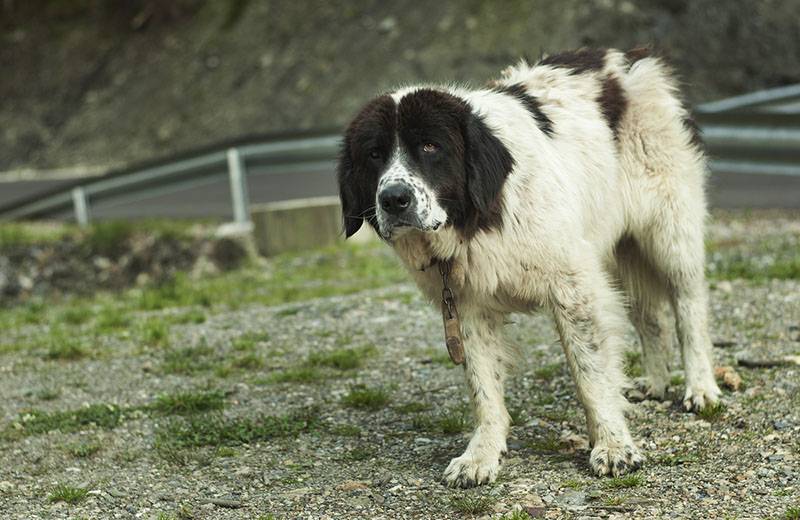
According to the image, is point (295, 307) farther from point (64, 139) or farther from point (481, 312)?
point (64, 139)

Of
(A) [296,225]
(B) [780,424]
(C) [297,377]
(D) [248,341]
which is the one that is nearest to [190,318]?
(D) [248,341]

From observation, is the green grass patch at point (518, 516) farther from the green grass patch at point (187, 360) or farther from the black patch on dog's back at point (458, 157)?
the green grass patch at point (187, 360)

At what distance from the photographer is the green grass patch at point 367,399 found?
6.20m

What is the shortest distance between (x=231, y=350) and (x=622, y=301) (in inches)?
126

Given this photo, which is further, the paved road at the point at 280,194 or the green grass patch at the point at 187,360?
the paved road at the point at 280,194

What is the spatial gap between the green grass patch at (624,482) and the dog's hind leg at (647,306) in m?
1.37

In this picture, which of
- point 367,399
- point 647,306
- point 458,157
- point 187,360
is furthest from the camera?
point 187,360

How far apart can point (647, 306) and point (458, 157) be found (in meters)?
1.94

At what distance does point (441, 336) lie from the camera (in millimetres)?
7590

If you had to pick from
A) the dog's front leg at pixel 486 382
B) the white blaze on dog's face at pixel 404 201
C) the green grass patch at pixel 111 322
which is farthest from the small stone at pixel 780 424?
the green grass patch at pixel 111 322

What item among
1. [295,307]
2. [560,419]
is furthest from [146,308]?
[560,419]

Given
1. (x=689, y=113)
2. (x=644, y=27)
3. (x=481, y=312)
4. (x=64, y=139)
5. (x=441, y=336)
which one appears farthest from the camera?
(x=64, y=139)

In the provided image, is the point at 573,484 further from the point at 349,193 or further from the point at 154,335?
the point at 154,335

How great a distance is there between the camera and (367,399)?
6.24 meters
